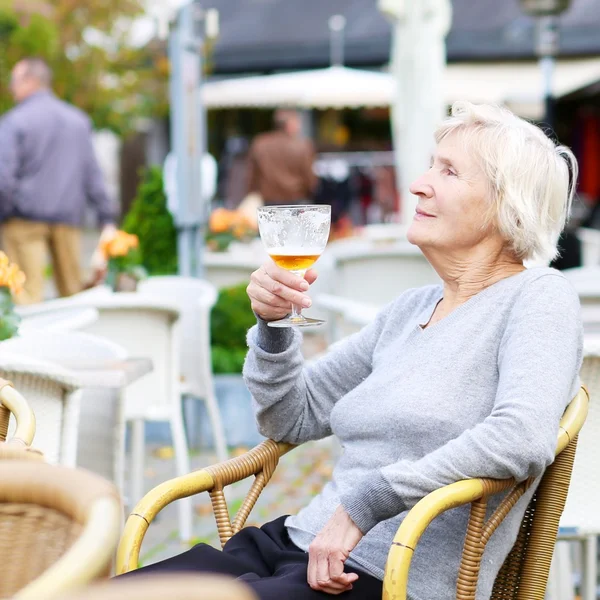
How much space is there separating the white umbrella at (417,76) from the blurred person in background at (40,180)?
2177 millimetres

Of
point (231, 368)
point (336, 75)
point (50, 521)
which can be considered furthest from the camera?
point (336, 75)

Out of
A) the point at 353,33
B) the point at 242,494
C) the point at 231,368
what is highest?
the point at 353,33

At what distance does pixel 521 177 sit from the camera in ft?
7.48

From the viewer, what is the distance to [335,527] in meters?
2.07

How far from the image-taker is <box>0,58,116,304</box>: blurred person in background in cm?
720

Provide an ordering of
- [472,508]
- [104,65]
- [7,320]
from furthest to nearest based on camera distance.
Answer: [104,65]
[7,320]
[472,508]

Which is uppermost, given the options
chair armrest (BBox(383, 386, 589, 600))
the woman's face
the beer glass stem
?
the woman's face

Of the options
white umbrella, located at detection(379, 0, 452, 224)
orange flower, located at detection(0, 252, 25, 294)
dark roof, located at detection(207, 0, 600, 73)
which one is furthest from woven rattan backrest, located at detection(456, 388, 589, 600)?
dark roof, located at detection(207, 0, 600, 73)

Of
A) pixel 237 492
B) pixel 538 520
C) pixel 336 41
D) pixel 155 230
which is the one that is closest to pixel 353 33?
pixel 336 41

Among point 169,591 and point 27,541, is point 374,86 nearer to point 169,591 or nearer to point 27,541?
point 27,541

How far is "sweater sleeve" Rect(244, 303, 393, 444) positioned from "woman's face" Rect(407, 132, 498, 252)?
0.81 feet

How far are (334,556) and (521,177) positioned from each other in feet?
2.88

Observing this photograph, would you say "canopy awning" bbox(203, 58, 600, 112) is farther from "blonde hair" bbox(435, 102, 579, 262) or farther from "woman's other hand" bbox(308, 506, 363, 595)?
"woman's other hand" bbox(308, 506, 363, 595)

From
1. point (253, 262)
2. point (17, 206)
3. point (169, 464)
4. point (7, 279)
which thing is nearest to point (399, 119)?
point (253, 262)
